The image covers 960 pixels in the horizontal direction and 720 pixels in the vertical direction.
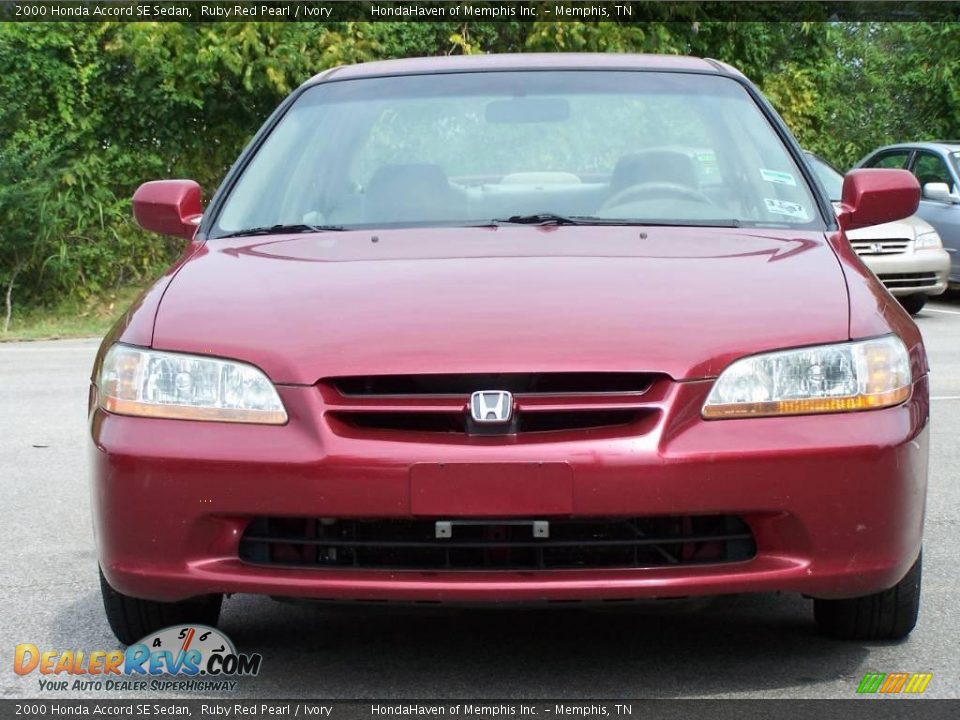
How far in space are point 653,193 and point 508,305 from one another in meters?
1.16

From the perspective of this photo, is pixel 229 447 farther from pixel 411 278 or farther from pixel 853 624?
pixel 853 624

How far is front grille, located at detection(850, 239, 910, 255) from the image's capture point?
15078mm

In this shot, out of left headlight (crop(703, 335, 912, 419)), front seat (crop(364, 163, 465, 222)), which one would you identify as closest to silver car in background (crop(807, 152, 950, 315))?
front seat (crop(364, 163, 465, 222))

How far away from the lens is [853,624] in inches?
169

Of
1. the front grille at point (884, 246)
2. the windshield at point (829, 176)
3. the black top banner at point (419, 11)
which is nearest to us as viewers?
the front grille at point (884, 246)

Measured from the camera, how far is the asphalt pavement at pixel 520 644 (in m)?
3.98

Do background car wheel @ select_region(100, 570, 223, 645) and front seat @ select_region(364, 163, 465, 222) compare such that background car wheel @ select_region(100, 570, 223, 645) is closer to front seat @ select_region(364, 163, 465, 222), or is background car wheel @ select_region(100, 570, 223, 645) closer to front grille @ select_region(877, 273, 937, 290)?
front seat @ select_region(364, 163, 465, 222)

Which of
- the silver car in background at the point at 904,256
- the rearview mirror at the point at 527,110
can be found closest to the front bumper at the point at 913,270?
the silver car in background at the point at 904,256

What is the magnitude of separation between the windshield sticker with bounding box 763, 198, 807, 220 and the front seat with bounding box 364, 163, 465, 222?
0.87m

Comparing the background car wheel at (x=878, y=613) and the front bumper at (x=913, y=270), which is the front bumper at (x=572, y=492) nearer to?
the background car wheel at (x=878, y=613)

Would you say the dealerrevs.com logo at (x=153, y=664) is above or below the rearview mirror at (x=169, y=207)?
below

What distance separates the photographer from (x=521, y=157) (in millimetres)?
5195

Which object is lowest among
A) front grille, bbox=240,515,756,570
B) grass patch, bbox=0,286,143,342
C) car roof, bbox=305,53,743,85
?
grass patch, bbox=0,286,143,342

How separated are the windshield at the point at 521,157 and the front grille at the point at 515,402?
115cm
